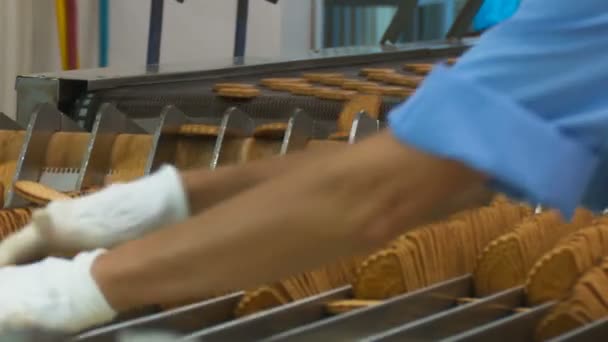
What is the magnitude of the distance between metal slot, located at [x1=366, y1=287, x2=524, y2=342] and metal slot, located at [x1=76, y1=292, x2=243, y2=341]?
0.80 feet

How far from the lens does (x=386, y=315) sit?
142cm

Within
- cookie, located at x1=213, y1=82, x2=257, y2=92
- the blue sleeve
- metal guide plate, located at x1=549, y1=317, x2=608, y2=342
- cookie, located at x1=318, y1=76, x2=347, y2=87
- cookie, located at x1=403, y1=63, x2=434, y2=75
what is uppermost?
the blue sleeve

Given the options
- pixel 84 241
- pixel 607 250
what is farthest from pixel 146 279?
pixel 607 250

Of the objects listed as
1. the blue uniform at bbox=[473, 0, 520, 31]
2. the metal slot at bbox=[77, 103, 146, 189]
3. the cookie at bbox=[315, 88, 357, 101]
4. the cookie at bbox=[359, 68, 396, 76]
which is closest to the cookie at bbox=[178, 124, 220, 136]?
the metal slot at bbox=[77, 103, 146, 189]

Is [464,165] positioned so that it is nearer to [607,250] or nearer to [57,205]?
[57,205]

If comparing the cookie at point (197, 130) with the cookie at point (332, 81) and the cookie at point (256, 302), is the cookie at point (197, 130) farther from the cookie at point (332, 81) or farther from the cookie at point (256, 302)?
the cookie at point (256, 302)

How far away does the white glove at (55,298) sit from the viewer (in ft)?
3.24

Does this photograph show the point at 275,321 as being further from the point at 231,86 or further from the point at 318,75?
the point at 318,75

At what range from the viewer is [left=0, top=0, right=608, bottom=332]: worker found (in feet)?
3.02

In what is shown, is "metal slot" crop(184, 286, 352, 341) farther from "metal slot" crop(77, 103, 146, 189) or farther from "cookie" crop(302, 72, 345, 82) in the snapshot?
"cookie" crop(302, 72, 345, 82)

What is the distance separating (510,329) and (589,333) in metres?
0.10

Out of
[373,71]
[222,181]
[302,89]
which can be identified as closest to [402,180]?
[222,181]

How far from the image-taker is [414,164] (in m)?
0.91

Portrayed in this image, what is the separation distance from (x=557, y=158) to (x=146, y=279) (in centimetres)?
37
